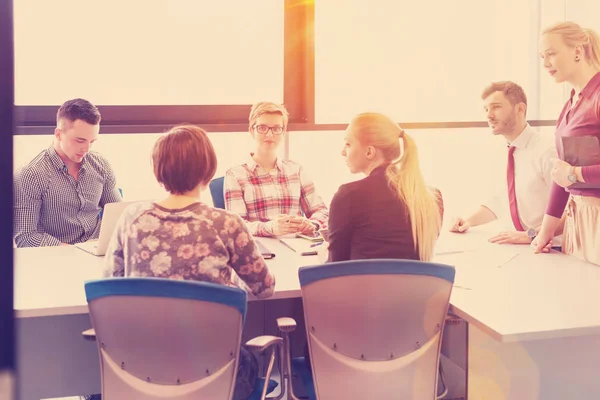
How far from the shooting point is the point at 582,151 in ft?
7.73

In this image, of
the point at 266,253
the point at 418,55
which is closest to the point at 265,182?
the point at 266,253

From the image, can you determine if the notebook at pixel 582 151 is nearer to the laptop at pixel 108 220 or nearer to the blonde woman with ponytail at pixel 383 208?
the blonde woman with ponytail at pixel 383 208

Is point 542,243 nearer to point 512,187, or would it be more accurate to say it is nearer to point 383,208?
point 512,187

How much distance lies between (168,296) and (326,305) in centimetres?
45

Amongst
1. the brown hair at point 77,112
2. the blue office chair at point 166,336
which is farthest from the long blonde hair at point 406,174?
the brown hair at point 77,112

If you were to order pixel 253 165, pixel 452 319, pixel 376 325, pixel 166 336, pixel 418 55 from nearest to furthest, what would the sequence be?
pixel 166 336, pixel 376 325, pixel 452 319, pixel 253 165, pixel 418 55

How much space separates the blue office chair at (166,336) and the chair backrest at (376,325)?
0.88 ft

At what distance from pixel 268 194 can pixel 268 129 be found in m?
0.33

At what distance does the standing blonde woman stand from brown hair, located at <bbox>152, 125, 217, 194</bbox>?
1.36 metres

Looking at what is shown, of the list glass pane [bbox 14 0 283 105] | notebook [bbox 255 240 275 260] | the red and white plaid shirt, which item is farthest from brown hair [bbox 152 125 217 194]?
glass pane [bbox 14 0 283 105]

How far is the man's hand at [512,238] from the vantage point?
2.86 metres

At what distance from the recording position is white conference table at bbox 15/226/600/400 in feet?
6.03

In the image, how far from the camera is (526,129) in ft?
9.64

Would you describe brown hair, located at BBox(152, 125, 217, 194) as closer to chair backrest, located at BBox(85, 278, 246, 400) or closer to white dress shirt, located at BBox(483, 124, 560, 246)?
chair backrest, located at BBox(85, 278, 246, 400)
